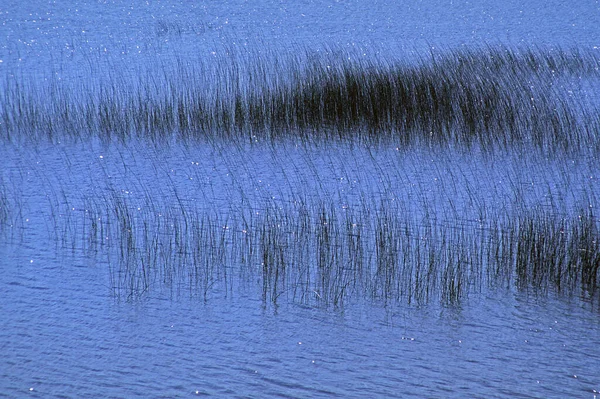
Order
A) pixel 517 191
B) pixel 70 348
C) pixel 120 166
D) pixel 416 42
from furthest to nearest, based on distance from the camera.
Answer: pixel 416 42 < pixel 120 166 < pixel 517 191 < pixel 70 348

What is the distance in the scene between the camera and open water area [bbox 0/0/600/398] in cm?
496

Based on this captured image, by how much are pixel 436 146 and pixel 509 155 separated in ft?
2.78

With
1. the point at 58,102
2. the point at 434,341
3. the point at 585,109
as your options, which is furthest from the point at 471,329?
the point at 58,102

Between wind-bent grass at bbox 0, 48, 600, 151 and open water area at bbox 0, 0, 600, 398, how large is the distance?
97 mm

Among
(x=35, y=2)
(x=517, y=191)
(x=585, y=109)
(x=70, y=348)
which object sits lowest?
(x=70, y=348)

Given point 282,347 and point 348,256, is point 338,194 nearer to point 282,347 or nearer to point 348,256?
point 348,256

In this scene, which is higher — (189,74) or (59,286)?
(189,74)

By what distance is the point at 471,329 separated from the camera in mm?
5516

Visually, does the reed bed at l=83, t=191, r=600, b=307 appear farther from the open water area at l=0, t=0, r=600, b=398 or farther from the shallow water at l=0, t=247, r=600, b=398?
the shallow water at l=0, t=247, r=600, b=398

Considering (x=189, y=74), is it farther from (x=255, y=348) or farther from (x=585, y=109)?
(x=255, y=348)

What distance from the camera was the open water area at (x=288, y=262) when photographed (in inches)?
195

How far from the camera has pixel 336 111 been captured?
10.7m

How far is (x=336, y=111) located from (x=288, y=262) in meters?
4.49

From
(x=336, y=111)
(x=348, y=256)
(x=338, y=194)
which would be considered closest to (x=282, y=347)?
(x=348, y=256)
